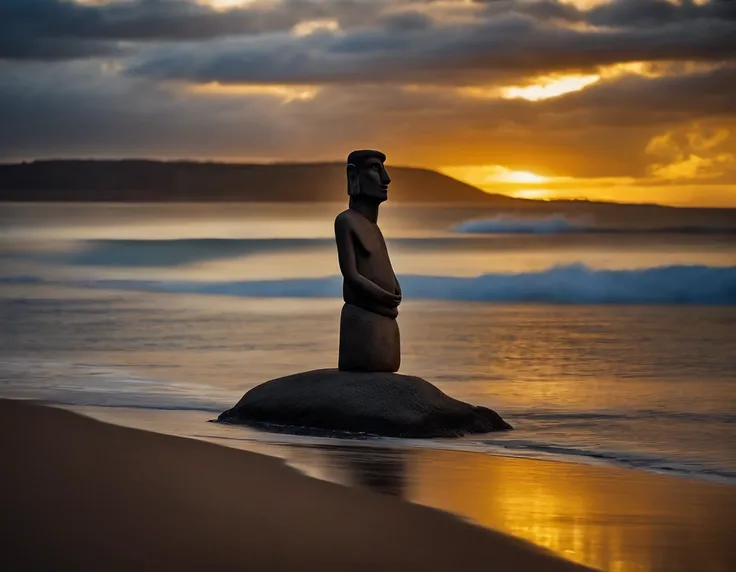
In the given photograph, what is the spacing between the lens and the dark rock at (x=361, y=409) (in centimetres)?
1216

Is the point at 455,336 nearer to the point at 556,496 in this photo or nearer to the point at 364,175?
the point at 364,175

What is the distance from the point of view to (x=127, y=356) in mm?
19328

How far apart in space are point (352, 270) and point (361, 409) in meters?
1.26

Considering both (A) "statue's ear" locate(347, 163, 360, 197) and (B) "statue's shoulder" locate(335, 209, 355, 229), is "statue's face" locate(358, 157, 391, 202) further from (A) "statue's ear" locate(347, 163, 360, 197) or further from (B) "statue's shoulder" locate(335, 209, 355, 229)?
(B) "statue's shoulder" locate(335, 209, 355, 229)

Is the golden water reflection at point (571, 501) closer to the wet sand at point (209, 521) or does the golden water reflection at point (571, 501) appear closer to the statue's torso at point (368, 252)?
the wet sand at point (209, 521)

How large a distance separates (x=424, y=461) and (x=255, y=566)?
12.1 feet

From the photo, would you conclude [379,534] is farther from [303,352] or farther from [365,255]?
[303,352]

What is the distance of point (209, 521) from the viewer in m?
7.93

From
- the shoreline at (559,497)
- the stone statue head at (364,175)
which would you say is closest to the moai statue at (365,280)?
the stone statue head at (364,175)

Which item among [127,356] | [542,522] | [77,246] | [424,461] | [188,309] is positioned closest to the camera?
[542,522]

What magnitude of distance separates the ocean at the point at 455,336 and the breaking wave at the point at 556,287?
0.08 m

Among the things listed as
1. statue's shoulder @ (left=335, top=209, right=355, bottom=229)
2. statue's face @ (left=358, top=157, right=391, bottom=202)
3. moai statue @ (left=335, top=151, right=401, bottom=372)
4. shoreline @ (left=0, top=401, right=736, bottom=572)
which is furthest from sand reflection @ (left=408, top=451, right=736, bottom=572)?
statue's face @ (left=358, top=157, right=391, bottom=202)

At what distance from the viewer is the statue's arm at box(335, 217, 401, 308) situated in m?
12.7

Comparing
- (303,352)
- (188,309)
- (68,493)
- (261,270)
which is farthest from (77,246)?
(68,493)
